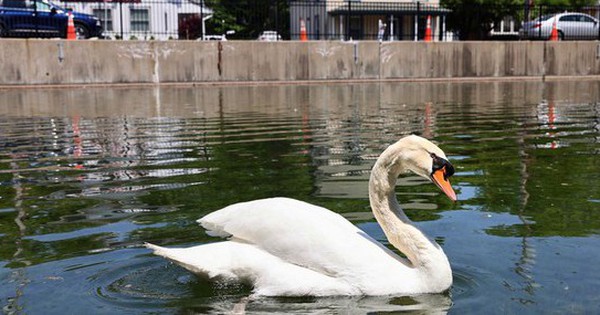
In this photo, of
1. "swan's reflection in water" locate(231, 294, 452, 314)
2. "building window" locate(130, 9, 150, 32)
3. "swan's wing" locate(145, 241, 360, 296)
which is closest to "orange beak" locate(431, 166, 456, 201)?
"swan's reflection in water" locate(231, 294, 452, 314)

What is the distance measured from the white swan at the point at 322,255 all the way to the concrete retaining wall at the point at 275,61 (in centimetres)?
2093

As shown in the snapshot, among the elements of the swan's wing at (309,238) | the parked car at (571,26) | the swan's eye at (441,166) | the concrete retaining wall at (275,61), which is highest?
the parked car at (571,26)

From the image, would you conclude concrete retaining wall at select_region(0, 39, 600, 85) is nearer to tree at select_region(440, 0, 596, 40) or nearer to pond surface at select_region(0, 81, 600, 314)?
pond surface at select_region(0, 81, 600, 314)

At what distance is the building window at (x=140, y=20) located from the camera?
169ft

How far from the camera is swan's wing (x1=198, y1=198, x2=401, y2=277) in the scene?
4.30 meters

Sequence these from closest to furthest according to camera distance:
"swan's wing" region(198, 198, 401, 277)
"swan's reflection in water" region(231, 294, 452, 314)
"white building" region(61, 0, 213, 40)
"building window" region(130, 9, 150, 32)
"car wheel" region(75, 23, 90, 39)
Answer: "swan's reflection in water" region(231, 294, 452, 314)
"swan's wing" region(198, 198, 401, 277)
"car wheel" region(75, 23, 90, 39)
"white building" region(61, 0, 213, 40)
"building window" region(130, 9, 150, 32)

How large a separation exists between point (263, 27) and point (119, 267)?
43.4 m

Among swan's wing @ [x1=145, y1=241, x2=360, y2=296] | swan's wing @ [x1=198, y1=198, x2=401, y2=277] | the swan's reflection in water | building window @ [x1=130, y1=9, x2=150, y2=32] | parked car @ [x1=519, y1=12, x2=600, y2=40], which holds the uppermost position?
building window @ [x1=130, y1=9, x2=150, y2=32]

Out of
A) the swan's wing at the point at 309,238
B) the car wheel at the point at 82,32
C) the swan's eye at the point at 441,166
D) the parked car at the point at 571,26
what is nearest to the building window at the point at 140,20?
the car wheel at the point at 82,32

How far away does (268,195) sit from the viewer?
7.20m

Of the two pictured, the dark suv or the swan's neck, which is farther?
the dark suv

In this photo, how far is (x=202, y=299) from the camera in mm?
4406

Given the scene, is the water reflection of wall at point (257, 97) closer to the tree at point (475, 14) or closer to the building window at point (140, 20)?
the tree at point (475, 14)

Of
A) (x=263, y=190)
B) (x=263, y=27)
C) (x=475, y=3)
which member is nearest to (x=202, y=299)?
(x=263, y=190)
